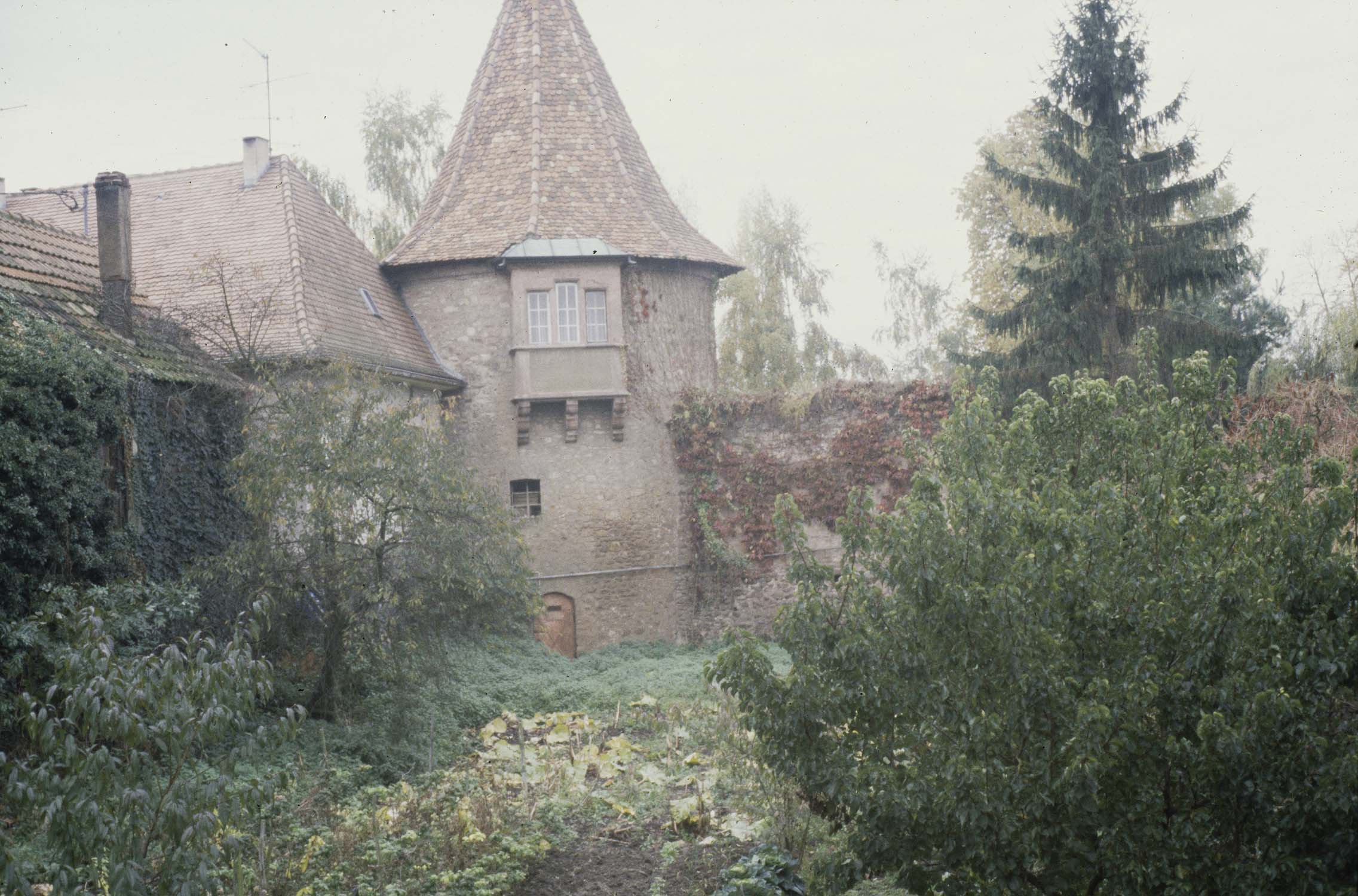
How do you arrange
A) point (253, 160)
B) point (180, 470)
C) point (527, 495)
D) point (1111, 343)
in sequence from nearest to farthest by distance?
point (180, 470) → point (1111, 343) → point (527, 495) → point (253, 160)

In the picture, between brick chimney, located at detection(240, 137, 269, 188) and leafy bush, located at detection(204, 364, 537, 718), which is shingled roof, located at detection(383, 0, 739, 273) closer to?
brick chimney, located at detection(240, 137, 269, 188)

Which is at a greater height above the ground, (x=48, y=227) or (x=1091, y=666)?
(x=48, y=227)

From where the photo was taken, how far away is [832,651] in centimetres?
630

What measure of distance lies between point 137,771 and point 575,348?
16106 mm

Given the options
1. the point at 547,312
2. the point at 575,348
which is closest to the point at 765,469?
the point at 575,348

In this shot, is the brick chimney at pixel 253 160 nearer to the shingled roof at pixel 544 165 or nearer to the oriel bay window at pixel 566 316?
the shingled roof at pixel 544 165

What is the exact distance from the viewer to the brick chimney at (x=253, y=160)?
21812 millimetres

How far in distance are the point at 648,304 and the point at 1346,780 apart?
18.0 m

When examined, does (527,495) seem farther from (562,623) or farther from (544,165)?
(544,165)

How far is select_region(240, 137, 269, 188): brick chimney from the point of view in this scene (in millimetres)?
21812

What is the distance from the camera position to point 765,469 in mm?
21797

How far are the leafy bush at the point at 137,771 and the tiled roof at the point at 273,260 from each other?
1119cm

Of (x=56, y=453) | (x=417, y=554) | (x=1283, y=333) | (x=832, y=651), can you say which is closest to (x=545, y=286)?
(x=417, y=554)

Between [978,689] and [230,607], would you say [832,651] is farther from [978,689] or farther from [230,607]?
[230,607]
